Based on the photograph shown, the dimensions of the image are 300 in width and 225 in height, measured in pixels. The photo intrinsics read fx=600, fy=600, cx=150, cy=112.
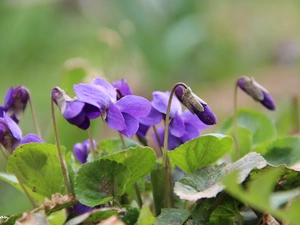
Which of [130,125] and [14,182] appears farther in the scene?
[14,182]

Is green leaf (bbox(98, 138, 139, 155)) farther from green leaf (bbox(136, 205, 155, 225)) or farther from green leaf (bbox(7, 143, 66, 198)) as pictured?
green leaf (bbox(136, 205, 155, 225))

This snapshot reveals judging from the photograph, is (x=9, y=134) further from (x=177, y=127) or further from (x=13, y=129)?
(x=177, y=127)

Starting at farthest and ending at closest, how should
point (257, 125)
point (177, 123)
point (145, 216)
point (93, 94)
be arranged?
point (257, 125)
point (177, 123)
point (93, 94)
point (145, 216)

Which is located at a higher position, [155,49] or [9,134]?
[9,134]

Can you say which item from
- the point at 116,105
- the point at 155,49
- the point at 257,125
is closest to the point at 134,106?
the point at 116,105

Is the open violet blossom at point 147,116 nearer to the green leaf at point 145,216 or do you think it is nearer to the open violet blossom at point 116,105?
the open violet blossom at point 116,105

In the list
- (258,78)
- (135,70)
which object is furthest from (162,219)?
(135,70)
